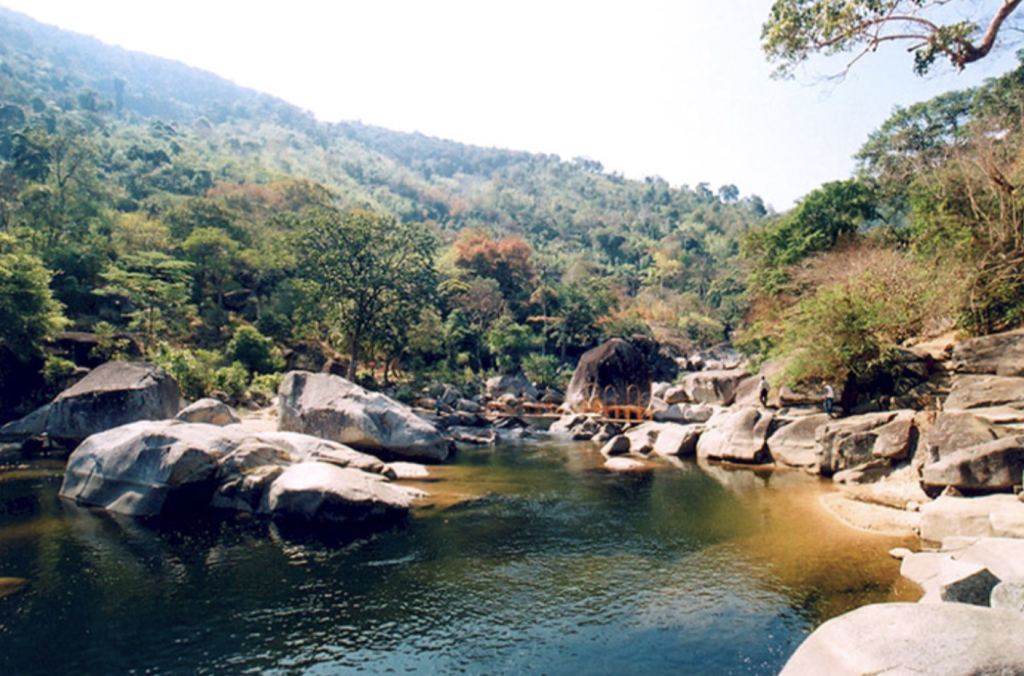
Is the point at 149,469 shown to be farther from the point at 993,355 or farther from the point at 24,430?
the point at 993,355

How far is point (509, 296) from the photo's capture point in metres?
65.2

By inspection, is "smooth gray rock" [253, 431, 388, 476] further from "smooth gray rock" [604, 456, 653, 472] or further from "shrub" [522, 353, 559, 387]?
"shrub" [522, 353, 559, 387]

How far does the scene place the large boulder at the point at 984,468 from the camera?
44.0 ft

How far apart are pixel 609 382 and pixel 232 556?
94.4ft

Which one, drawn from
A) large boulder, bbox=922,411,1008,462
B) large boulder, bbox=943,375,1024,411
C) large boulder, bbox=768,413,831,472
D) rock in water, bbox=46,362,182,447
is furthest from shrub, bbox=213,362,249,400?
large boulder, bbox=943,375,1024,411

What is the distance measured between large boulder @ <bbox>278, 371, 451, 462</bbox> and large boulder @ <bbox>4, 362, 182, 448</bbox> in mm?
4938

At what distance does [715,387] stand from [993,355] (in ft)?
67.4

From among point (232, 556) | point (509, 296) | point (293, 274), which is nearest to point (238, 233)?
point (293, 274)

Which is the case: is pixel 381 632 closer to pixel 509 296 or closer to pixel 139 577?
pixel 139 577

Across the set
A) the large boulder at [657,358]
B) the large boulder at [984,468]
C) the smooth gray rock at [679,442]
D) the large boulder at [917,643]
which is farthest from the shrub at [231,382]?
the large boulder at [657,358]

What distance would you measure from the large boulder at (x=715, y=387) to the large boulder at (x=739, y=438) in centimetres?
1248

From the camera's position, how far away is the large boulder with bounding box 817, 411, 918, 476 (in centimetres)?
1814

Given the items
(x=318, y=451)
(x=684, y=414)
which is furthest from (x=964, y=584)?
(x=684, y=414)

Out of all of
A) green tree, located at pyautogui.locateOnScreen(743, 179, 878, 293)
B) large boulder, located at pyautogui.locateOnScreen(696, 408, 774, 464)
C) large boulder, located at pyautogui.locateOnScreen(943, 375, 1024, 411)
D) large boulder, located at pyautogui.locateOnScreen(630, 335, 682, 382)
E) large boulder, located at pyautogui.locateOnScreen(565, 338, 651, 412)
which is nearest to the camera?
large boulder, located at pyautogui.locateOnScreen(943, 375, 1024, 411)
